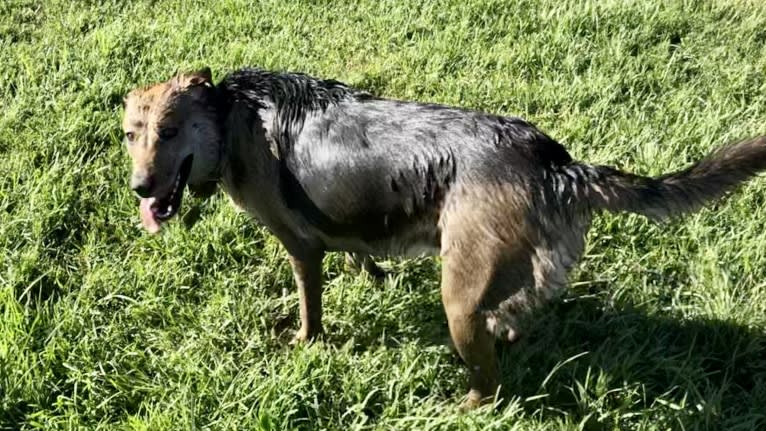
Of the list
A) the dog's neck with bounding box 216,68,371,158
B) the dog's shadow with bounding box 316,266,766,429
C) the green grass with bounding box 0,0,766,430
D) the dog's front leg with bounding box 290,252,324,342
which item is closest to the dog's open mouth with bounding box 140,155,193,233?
the dog's neck with bounding box 216,68,371,158

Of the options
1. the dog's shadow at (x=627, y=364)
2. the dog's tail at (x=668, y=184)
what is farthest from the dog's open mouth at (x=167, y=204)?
the dog's tail at (x=668, y=184)

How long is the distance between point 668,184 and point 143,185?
2.14 m

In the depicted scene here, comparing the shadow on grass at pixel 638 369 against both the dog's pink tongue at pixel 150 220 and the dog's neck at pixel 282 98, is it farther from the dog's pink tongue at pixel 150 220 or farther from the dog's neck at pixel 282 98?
the dog's pink tongue at pixel 150 220

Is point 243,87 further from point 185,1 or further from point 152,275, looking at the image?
point 185,1

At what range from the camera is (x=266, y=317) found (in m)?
3.83

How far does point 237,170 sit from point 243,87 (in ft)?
1.33

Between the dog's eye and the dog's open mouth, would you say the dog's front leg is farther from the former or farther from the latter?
the dog's eye

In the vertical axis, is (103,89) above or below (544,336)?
above

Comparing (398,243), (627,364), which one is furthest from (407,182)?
(627,364)

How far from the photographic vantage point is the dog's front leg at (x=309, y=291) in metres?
3.46

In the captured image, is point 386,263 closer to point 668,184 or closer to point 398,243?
point 398,243

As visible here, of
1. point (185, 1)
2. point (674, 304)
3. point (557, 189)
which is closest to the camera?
point (557, 189)

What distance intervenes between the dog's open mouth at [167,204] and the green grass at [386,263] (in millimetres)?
721

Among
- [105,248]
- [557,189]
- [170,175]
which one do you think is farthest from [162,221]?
[557,189]
